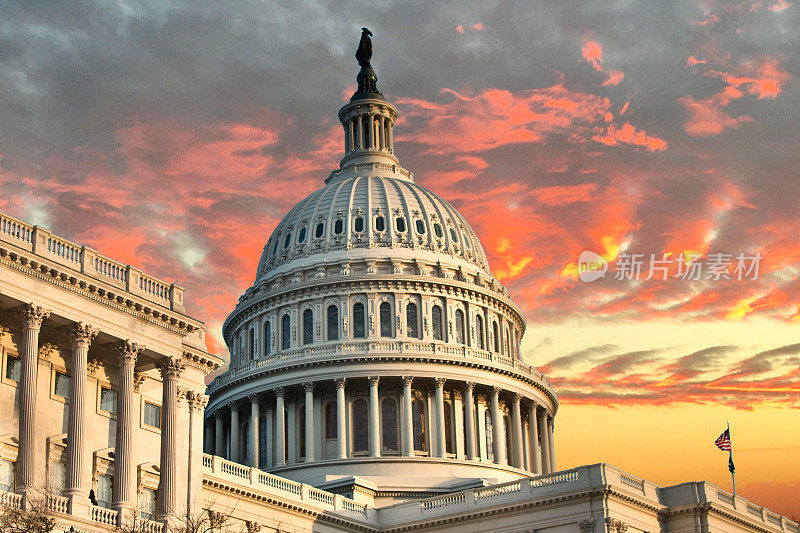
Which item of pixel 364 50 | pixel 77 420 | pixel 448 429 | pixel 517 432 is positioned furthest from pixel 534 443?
pixel 77 420

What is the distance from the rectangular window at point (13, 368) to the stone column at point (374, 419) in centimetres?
5230

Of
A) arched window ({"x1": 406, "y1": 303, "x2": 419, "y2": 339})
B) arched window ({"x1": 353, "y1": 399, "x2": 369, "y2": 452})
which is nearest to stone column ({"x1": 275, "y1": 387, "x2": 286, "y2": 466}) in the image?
arched window ({"x1": 353, "y1": 399, "x2": 369, "y2": 452})

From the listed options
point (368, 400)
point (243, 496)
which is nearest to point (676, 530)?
point (243, 496)

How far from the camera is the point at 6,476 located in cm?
4719

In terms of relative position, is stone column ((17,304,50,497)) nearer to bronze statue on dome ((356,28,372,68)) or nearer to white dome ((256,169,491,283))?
white dome ((256,169,491,283))

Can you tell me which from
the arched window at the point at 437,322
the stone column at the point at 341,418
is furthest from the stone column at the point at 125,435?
the arched window at the point at 437,322

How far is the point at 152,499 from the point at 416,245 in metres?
61.1

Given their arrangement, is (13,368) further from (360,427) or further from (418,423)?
(418,423)

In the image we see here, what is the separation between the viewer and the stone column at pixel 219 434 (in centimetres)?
10850

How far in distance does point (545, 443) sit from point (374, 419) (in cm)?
1977

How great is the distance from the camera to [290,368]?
4050 inches

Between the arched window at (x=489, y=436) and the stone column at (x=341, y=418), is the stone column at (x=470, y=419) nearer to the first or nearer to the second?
the arched window at (x=489, y=436)

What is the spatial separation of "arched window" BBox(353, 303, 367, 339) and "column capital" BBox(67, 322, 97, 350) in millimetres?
56377

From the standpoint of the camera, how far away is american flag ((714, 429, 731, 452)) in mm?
86312
